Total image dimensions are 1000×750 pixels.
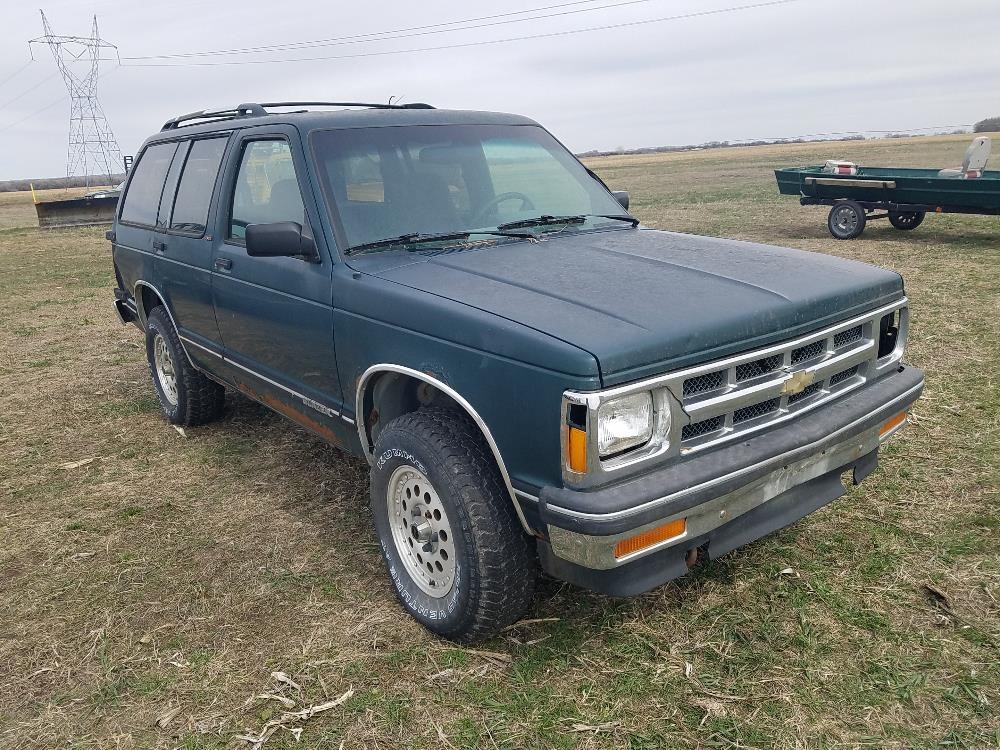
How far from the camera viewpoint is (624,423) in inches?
96.2

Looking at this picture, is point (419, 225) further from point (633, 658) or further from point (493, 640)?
point (633, 658)

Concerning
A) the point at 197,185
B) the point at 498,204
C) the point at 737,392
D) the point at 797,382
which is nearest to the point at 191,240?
the point at 197,185

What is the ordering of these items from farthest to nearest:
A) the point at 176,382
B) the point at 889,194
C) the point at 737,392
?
the point at 889,194 < the point at 176,382 < the point at 737,392

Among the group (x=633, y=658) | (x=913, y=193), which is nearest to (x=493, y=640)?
(x=633, y=658)

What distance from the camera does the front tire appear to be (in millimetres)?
2734

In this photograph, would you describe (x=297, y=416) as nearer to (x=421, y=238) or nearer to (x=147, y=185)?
(x=421, y=238)

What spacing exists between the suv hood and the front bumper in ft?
1.14

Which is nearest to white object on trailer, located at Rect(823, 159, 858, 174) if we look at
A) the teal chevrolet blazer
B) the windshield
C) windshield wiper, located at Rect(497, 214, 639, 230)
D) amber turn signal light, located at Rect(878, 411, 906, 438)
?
the teal chevrolet blazer

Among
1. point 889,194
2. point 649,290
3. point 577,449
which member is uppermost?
point 649,290

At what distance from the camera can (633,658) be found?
2900mm

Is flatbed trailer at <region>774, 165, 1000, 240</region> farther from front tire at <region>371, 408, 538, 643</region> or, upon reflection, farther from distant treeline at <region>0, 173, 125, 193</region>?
distant treeline at <region>0, 173, 125, 193</region>

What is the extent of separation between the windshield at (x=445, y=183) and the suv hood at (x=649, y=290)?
9.3 inches

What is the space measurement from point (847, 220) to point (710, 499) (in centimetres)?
1197

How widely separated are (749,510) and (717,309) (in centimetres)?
72
